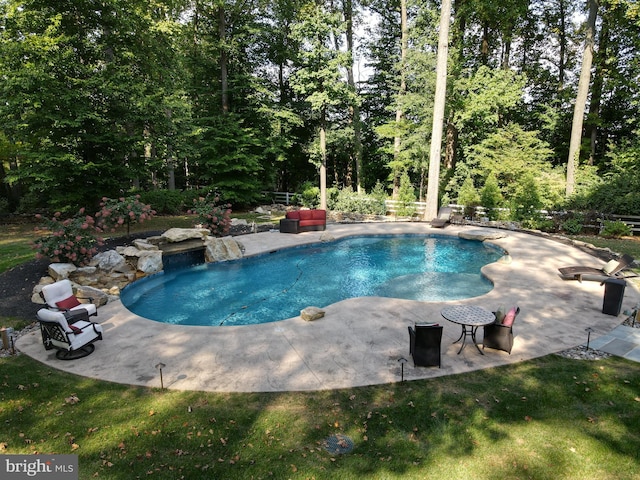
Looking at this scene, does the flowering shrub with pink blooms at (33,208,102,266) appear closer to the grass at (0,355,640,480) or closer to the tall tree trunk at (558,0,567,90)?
the grass at (0,355,640,480)

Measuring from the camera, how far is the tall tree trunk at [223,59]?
2155 cm

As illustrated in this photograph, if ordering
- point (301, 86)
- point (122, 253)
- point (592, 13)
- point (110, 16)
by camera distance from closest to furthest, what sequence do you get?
1. point (122, 253)
2. point (110, 16)
3. point (592, 13)
4. point (301, 86)

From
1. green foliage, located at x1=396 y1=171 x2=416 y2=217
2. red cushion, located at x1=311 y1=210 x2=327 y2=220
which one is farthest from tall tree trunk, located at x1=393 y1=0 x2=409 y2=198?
red cushion, located at x1=311 y1=210 x2=327 y2=220

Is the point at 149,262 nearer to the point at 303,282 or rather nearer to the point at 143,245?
the point at 143,245

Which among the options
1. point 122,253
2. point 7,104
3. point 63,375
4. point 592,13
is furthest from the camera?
point 592,13

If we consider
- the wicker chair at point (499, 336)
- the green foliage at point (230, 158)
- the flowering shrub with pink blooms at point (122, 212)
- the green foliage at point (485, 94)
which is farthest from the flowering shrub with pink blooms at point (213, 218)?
the green foliage at point (485, 94)

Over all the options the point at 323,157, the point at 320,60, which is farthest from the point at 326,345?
the point at 320,60

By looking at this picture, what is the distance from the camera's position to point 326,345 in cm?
627

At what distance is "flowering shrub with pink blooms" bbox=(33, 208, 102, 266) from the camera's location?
988 centimetres

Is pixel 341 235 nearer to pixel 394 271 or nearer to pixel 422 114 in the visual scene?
pixel 394 271

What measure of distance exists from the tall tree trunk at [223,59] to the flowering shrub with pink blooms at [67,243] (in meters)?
14.5

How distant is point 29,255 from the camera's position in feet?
37.9

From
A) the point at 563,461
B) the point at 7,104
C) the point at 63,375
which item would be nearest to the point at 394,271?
the point at 563,461

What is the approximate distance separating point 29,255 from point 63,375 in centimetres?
822
